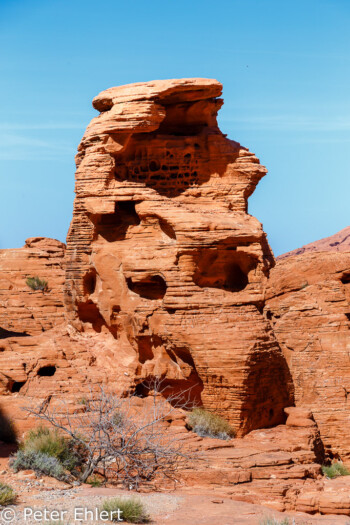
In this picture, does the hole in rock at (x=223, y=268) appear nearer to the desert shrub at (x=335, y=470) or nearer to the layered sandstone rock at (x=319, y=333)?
the layered sandstone rock at (x=319, y=333)

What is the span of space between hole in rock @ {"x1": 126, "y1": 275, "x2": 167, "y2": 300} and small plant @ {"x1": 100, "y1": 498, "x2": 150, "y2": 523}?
8580 millimetres

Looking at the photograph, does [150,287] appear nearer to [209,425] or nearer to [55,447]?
[209,425]

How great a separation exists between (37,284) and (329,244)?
32.8 m

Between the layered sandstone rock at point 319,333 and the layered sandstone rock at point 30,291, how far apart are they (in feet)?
23.4

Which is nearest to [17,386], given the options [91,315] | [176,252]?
[91,315]

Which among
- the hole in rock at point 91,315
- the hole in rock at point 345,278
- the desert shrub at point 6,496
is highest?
the hole in rock at point 345,278

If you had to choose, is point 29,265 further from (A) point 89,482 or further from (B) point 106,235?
(A) point 89,482

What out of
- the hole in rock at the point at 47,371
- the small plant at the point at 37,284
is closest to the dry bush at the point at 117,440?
the hole in rock at the point at 47,371

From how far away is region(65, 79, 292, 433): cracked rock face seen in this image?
22.5m

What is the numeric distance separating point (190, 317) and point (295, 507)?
5.58 m

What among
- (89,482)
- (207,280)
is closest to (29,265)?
(207,280)

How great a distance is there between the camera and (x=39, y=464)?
1841 cm

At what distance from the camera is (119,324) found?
2438cm

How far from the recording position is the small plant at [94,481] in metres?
18.7
